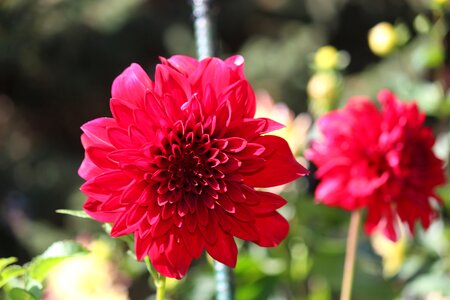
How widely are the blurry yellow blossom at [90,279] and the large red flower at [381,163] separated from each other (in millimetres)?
196

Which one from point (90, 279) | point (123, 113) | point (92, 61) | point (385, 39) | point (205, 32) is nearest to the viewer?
point (123, 113)

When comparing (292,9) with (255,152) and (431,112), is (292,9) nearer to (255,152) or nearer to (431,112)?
(431,112)

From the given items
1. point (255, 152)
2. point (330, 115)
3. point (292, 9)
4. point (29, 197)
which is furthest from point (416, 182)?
point (292, 9)

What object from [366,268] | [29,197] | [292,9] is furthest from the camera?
[292,9]

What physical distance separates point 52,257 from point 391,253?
0.44 m

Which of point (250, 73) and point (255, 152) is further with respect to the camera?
point (250, 73)

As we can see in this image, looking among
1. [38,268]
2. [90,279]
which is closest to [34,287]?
[38,268]

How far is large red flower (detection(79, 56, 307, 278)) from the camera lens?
1.12 ft

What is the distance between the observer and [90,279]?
24.3 inches

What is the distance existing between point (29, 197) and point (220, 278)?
225cm

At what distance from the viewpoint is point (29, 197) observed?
260cm

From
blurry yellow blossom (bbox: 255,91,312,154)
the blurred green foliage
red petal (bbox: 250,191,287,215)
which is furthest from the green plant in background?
the blurred green foliage

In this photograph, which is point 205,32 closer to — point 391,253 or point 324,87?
point 324,87

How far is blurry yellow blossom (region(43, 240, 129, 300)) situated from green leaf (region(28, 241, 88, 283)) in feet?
0.62
